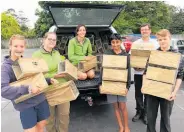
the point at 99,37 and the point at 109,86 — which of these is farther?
the point at 99,37

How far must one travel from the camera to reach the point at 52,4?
164 inches

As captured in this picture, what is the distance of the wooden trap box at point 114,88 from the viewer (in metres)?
3.66

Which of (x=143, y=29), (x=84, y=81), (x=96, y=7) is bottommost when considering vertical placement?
(x=84, y=81)

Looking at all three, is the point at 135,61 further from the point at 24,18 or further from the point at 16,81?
the point at 24,18

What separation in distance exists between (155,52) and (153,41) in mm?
1030

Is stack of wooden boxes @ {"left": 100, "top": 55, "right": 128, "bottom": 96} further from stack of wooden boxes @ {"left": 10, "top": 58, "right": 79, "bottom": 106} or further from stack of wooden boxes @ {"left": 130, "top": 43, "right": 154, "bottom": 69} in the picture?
stack of wooden boxes @ {"left": 10, "top": 58, "right": 79, "bottom": 106}

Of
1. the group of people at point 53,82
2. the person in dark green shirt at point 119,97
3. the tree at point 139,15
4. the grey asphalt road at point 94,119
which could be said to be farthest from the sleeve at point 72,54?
the tree at point 139,15

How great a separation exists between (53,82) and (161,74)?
1434 mm

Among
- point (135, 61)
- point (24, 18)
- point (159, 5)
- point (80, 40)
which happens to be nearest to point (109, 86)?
point (135, 61)

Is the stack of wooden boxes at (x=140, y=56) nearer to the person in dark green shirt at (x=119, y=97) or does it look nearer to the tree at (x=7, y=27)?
the person in dark green shirt at (x=119, y=97)

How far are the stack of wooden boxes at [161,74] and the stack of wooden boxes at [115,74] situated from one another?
1.59 ft

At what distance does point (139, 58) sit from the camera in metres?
3.91

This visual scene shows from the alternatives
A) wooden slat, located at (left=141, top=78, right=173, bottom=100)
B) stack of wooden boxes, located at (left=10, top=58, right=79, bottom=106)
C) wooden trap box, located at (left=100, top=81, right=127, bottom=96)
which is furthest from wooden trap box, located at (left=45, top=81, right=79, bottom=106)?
wooden slat, located at (left=141, top=78, right=173, bottom=100)

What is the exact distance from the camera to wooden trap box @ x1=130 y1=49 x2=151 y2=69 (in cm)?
386
